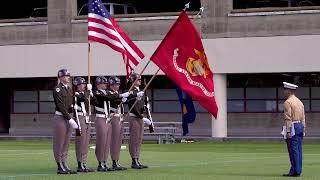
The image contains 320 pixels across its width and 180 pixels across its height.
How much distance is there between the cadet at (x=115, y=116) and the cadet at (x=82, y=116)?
589 mm

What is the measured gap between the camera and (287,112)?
19641 millimetres

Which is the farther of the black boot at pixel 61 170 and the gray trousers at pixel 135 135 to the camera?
the gray trousers at pixel 135 135

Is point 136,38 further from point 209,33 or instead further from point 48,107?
point 48,107

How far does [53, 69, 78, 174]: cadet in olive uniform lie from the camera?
19.9 metres

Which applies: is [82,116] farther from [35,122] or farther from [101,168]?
[35,122]

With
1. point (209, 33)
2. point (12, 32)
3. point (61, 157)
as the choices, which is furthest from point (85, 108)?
point (12, 32)

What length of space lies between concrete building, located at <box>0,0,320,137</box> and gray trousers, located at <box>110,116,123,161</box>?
22286 millimetres

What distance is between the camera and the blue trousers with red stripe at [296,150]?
1936 cm

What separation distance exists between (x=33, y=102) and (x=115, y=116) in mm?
31656

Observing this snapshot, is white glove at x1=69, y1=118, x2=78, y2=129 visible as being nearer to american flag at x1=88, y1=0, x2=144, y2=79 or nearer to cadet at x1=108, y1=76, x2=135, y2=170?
cadet at x1=108, y1=76, x2=135, y2=170

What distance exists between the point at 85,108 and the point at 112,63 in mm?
25724

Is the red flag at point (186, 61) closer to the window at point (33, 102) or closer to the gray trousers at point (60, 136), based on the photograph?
the gray trousers at point (60, 136)

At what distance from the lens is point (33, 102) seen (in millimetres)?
52438

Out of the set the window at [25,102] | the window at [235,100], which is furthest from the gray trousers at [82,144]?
the window at [25,102]
